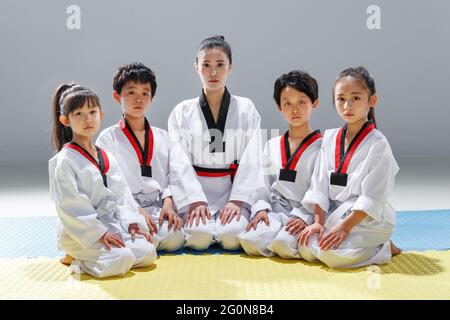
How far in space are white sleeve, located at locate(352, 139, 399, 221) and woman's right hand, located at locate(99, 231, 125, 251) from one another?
122 cm

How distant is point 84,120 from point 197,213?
0.90 m

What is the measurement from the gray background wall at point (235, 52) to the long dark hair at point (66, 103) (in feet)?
13.1

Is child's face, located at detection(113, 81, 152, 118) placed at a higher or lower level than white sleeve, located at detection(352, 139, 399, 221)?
higher

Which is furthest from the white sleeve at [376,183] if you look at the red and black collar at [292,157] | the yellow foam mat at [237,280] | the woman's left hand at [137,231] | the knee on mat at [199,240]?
the woman's left hand at [137,231]

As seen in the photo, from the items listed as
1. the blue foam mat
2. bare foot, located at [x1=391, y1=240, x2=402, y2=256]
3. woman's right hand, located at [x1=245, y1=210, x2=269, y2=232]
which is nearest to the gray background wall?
the blue foam mat

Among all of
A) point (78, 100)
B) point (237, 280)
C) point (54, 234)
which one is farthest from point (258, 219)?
point (54, 234)

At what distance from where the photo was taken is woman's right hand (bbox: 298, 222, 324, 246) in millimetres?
3170

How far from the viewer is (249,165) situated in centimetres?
366

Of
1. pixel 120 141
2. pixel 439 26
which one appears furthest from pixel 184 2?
pixel 120 141

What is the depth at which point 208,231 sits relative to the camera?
3.47m

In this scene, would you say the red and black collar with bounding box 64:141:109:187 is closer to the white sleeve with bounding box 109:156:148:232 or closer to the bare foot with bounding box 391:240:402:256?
the white sleeve with bounding box 109:156:148:232

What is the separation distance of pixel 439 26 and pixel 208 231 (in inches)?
196

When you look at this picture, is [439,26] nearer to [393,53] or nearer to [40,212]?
[393,53]

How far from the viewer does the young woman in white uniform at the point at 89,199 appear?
2.94m
